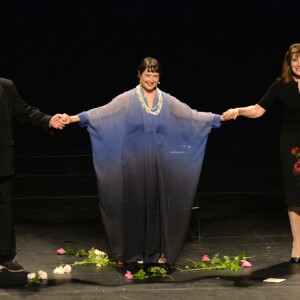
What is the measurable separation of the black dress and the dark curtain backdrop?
6.70 metres

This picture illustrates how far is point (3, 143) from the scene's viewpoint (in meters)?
6.25

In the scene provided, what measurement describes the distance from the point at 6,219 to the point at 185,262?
4.11ft

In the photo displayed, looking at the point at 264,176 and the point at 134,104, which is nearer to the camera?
the point at 134,104

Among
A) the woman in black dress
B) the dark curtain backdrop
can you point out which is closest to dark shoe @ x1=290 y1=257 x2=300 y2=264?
the woman in black dress

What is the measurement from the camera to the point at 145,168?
6.37 meters

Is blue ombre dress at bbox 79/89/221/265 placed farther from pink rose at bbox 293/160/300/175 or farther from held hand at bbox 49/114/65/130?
pink rose at bbox 293/160/300/175

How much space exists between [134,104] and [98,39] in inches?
306

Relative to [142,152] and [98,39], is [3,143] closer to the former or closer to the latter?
[142,152]

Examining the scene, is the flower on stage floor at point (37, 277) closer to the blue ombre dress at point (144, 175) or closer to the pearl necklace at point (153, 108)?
the blue ombre dress at point (144, 175)

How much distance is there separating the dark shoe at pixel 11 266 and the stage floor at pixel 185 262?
4cm

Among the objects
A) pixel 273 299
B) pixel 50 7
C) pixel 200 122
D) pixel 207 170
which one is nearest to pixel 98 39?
pixel 50 7

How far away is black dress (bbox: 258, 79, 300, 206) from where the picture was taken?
21.2 ft

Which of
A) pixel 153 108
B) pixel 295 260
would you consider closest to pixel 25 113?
pixel 153 108

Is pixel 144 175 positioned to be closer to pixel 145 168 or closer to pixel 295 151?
pixel 145 168
